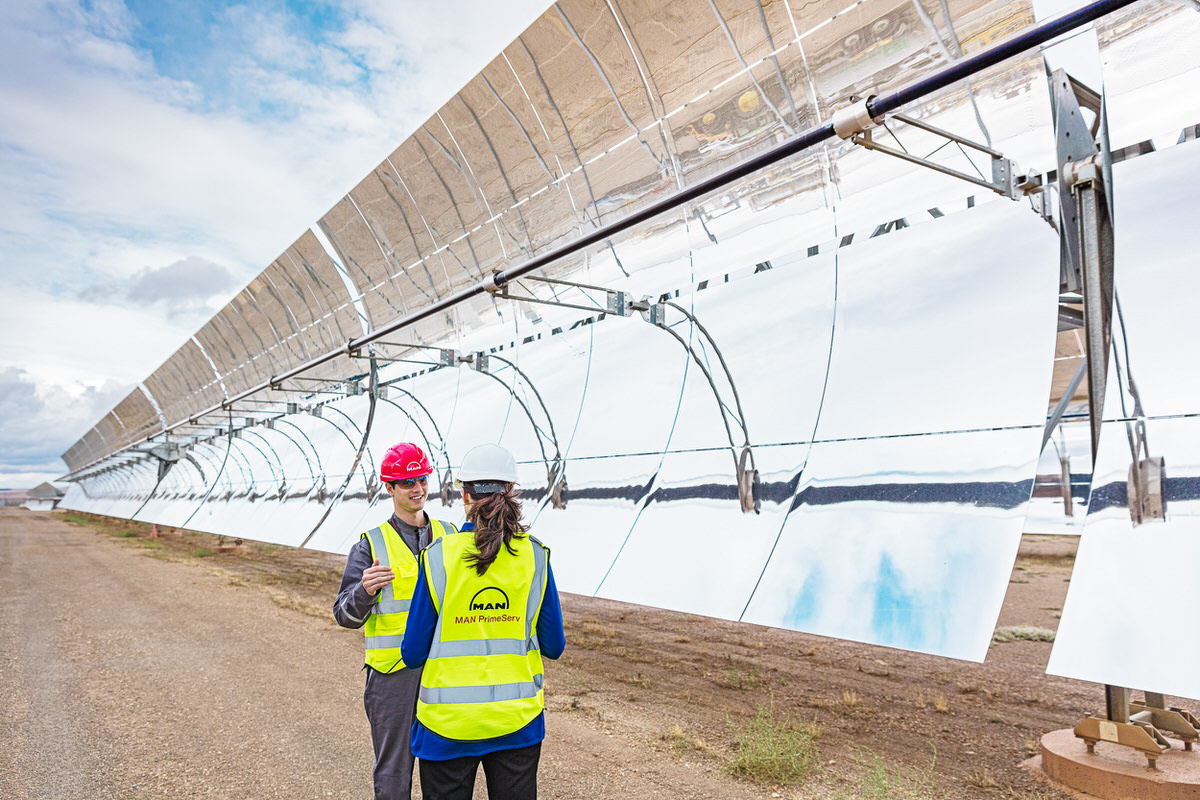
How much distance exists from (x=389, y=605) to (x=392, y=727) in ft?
1.53

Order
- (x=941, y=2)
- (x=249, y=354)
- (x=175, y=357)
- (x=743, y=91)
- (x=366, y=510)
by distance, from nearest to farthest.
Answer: (x=941, y=2), (x=743, y=91), (x=366, y=510), (x=249, y=354), (x=175, y=357)

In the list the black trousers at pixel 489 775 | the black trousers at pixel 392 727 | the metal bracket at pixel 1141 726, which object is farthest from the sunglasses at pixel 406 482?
the metal bracket at pixel 1141 726

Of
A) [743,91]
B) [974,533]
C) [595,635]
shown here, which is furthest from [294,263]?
[974,533]

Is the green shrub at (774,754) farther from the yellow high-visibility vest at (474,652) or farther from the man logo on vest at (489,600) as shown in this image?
the man logo on vest at (489,600)

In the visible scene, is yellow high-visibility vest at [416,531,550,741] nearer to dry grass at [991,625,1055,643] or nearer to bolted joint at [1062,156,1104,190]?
bolted joint at [1062,156,1104,190]

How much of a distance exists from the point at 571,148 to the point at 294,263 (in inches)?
374

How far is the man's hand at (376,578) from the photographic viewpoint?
2797 millimetres

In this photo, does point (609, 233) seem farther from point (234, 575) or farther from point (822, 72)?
point (234, 575)

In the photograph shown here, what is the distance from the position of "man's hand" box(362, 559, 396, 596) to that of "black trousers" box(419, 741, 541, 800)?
648mm

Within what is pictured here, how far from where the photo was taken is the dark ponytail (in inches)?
93.7

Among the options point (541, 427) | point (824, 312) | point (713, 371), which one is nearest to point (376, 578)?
point (824, 312)

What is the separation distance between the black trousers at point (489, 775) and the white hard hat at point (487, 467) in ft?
2.72

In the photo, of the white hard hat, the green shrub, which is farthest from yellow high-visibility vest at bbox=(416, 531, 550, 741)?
the green shrub

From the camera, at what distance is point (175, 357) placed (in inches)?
1053
